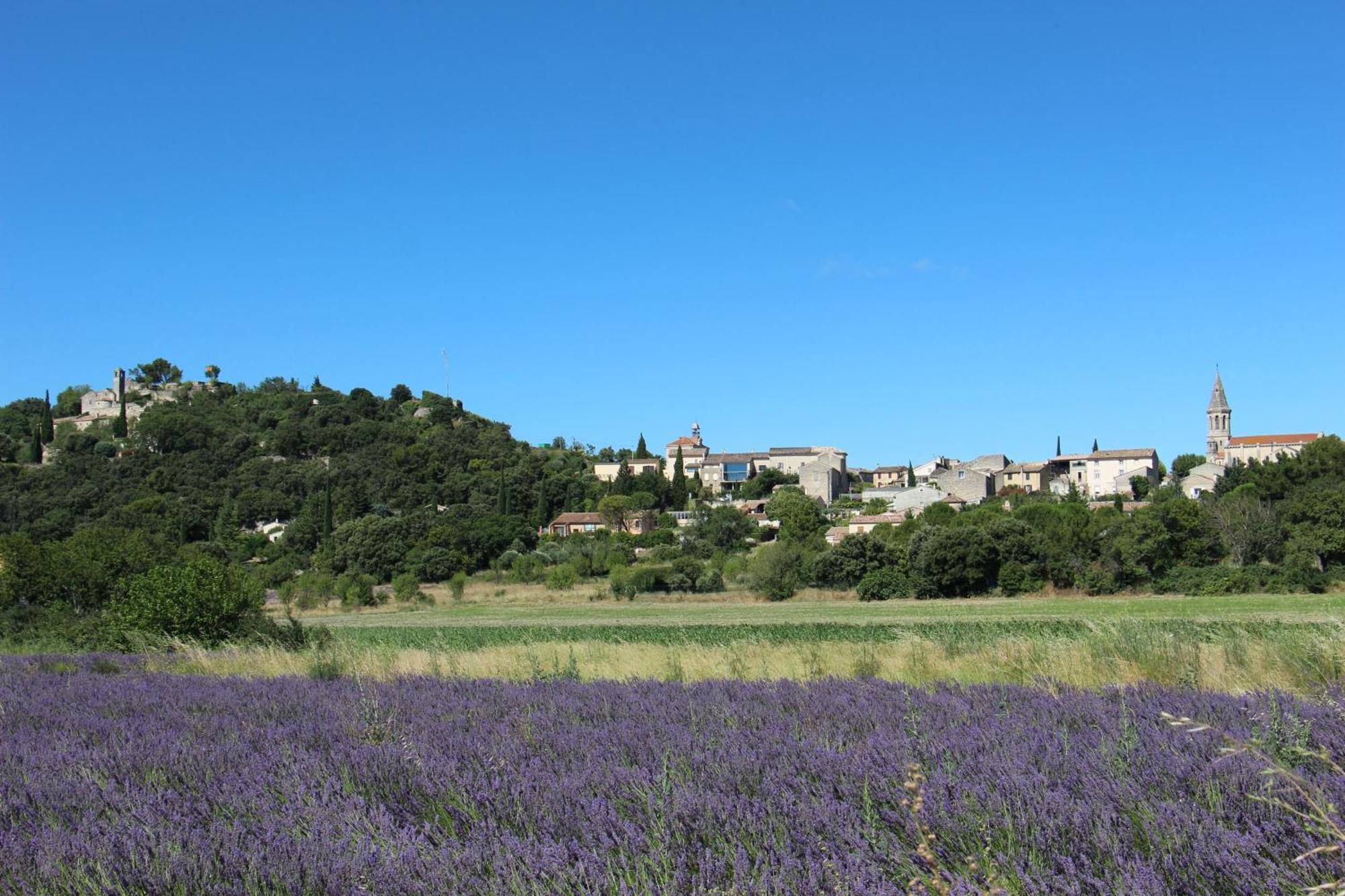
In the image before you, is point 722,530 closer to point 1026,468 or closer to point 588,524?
point 588,524

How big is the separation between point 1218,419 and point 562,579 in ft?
392

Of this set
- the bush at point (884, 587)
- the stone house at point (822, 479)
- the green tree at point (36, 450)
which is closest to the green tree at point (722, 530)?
the bush at point (884, 587)

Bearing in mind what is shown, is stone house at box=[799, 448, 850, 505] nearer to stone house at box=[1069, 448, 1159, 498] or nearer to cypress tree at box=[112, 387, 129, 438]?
stone house at box=[1069, 448, 1159, 498]

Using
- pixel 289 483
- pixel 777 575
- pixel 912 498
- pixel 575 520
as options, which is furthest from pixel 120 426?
pixel 777 575

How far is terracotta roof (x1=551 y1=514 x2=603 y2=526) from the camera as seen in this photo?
3878 inches

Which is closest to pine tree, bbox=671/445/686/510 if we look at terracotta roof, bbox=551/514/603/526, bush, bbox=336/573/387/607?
terracotta roof, bbox=551/514/603/526

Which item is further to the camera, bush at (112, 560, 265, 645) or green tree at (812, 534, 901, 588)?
green tree at (812, 534, 901, 588)

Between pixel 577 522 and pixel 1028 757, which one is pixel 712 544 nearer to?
pixel 577 522

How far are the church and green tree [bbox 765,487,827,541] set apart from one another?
60.2 meters

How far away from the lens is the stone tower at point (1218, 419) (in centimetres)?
14350

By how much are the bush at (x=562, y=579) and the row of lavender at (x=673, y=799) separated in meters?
57.2

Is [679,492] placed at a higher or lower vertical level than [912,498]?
higher

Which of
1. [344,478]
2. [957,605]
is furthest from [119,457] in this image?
[957,605]

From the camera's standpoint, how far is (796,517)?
82500 mm
